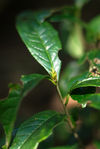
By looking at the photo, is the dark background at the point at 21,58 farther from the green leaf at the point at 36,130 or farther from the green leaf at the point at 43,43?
the green leaf at the point at 36,130

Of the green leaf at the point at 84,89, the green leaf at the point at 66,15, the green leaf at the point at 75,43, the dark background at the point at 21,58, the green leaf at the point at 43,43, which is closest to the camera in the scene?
the green leaf at the point at 84,89

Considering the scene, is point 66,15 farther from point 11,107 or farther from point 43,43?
point 11,107

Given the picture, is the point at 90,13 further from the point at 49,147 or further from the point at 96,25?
the point at 49,147

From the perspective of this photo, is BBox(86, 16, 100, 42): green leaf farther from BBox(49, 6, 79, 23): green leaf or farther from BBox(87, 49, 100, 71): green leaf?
BBox(87, 49, 100, 71): green leaf

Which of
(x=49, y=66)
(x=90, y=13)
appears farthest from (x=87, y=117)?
(x=90, y=13)

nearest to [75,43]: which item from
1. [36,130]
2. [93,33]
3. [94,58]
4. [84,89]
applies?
[93,33]

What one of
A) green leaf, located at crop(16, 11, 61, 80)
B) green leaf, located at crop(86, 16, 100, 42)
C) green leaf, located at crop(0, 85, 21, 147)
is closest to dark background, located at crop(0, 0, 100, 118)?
green leaf, located at crop(86, 16, 100, 42)

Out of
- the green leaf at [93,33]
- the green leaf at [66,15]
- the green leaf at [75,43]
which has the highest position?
the green leaf at [66,15]

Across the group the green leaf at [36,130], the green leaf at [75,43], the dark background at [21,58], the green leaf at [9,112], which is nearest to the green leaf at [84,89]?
the green leaf at [36,130]
